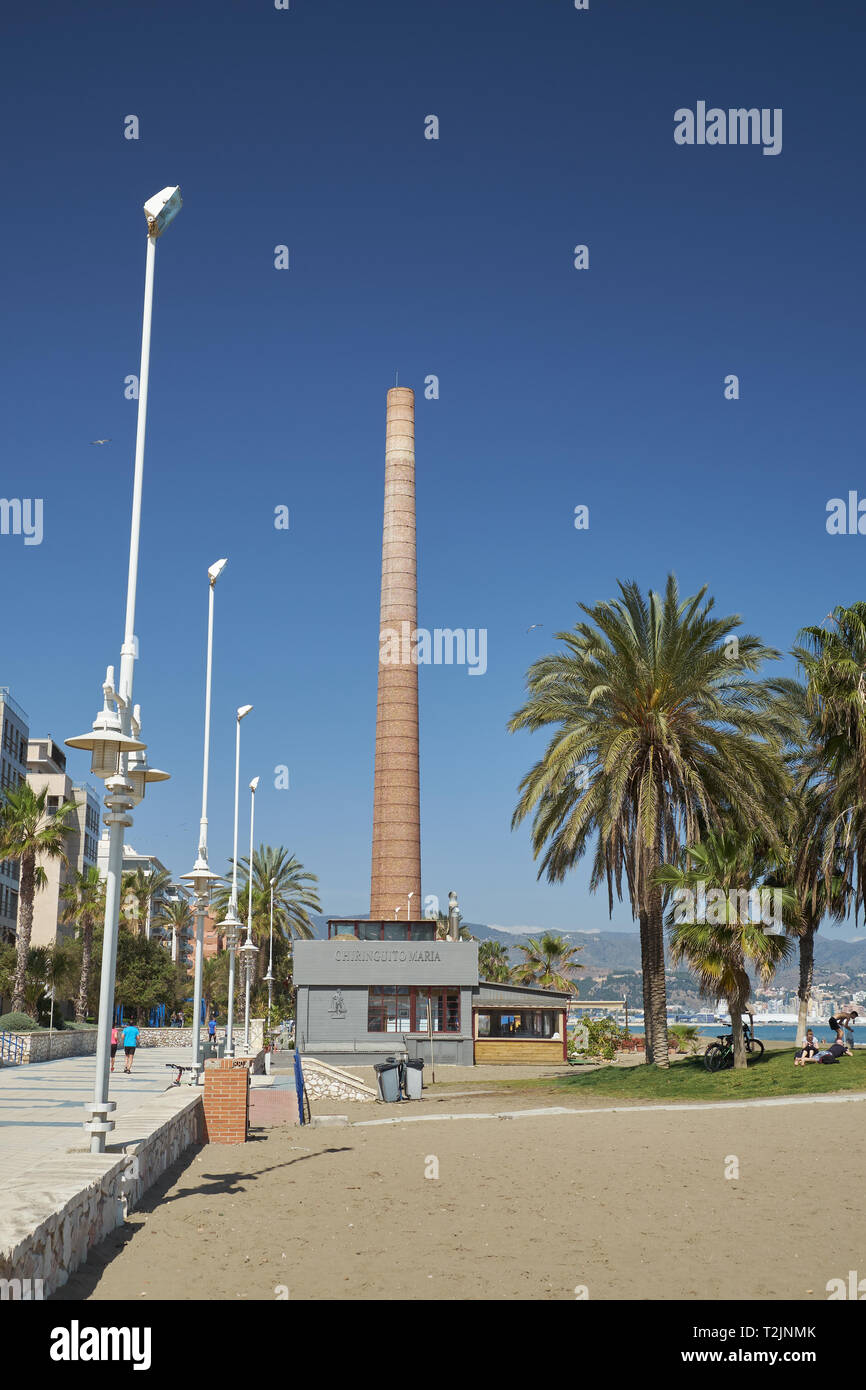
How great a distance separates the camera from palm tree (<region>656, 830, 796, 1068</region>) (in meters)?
25.3

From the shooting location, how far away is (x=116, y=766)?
11523mm

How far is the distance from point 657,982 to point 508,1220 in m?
22.7

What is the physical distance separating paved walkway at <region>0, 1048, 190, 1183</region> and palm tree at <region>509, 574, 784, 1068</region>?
1278 cm

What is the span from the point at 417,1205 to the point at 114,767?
17.3ft

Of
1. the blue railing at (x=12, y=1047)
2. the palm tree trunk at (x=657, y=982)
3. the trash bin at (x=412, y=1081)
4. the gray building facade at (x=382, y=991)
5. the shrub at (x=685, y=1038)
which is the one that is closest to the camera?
the trash bin at (x=412, y=1081)

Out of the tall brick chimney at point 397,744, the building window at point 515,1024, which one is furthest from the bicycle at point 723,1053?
the tall brick chimney at point 397,744

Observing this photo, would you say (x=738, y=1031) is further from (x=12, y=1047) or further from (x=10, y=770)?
(x=10, y=770)

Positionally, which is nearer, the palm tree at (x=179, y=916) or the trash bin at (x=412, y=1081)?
the trash bin at (x=412, y=1081)

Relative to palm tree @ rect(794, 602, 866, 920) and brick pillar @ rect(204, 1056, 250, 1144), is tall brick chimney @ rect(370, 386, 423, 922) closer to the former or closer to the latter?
palm tree @ rect(794, 602, 866, 920)

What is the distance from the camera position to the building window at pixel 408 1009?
48.0 meters

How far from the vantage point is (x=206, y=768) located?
2502 centimetres

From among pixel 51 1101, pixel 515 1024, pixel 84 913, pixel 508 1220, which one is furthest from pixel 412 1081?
pixel 84 913

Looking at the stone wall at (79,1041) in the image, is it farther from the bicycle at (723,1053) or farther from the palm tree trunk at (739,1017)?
the palm tree trunk at (739,1017)

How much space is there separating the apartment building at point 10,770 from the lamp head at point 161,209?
207 ft
